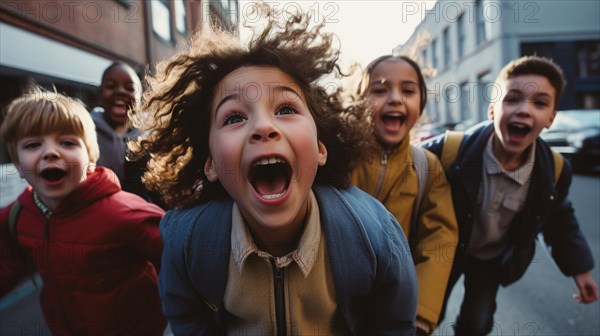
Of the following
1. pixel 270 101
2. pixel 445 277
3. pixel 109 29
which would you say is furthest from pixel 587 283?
pixel 109 29

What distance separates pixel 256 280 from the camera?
153 cm

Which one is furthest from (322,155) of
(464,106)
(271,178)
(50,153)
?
(464,106)

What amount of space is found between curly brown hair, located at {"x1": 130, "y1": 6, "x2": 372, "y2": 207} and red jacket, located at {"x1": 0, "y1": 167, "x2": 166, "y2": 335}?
20 cm

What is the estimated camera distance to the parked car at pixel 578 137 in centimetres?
891

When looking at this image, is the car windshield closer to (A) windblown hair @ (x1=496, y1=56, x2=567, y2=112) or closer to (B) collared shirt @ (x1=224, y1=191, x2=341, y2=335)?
(A) windblown hair @ (x1=496, y1=56, x2=567, y2=112)

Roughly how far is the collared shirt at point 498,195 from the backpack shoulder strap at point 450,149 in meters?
0.16

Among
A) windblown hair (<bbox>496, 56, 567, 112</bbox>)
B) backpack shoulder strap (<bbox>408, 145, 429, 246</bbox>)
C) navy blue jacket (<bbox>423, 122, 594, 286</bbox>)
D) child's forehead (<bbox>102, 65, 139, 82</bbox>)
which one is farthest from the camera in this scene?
child's forehead (<bbox>102, 65, 139, 82</bbox>)

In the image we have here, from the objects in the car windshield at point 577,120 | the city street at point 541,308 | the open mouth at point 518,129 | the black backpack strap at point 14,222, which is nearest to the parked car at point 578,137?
the car windshield at point 577,120

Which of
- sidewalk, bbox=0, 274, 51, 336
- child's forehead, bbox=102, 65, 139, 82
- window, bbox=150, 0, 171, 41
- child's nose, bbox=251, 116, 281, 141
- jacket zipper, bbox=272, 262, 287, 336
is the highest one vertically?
window, bbox=150, 0, 171, 41

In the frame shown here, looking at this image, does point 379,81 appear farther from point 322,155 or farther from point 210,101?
point 210,101

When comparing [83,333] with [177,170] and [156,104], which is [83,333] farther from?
[156,104]

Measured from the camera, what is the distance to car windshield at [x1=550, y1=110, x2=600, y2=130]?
30.9ft

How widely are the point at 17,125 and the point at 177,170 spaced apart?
790 mm

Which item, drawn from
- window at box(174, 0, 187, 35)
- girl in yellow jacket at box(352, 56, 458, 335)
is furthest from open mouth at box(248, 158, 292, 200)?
window at box(174, 0, 187, 35)
